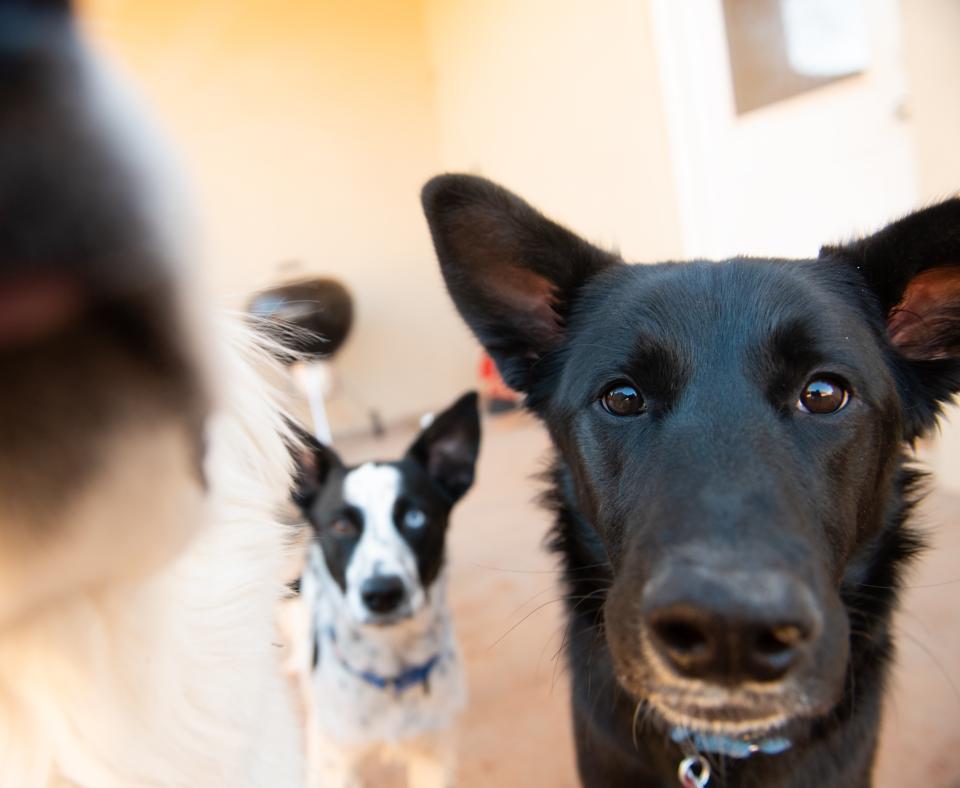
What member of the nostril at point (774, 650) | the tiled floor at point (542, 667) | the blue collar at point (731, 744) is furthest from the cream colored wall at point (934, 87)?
the nostril at point (774, 650)

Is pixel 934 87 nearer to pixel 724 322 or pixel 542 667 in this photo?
pixel 724 322

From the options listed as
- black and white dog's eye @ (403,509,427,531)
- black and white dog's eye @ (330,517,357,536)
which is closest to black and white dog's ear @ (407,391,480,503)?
black and white dog's eye @ (403,509,427,531)

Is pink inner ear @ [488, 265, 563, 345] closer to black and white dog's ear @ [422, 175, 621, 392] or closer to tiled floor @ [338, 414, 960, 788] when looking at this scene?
black and white dog's ear @ [422, 175, 621, 392]

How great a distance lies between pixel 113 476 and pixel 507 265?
4.04ft

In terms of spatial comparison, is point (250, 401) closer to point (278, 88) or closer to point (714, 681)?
point (714, 681)

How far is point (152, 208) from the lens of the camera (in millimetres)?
538

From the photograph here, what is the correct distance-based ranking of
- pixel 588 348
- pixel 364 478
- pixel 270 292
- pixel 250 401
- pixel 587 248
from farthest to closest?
1. pixel 364 478
2. pixel 587 248
3. pixel 588 348
4. pixel 270 292
5. pixel 250 401

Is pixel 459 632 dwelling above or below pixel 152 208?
below

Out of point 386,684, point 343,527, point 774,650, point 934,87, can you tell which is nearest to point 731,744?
point 774,650

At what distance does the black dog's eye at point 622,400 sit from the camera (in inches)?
54.9

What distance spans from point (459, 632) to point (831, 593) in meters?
2.33

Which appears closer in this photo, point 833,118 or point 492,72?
point 833,118

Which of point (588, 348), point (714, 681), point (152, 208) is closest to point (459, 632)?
point (588, 348)

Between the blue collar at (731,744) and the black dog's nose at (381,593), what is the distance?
101 cm
